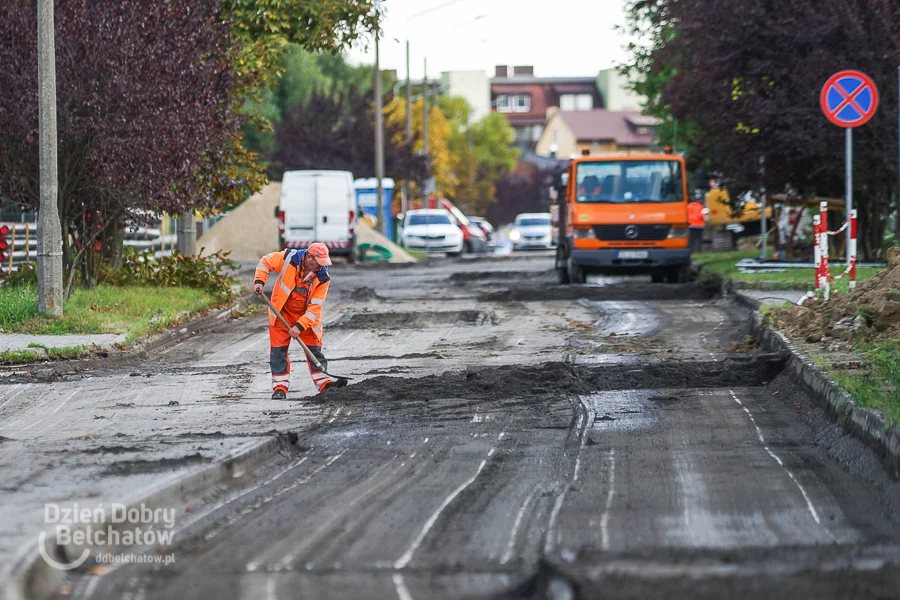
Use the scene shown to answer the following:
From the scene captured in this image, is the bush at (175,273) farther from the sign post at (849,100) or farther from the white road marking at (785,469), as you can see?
the white road marking at (785,469)

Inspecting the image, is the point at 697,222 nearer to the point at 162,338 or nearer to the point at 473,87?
the point at 162,338

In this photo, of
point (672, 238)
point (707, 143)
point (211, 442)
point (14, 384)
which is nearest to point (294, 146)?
point (707, 143)

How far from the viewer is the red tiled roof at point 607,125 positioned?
11862 cm

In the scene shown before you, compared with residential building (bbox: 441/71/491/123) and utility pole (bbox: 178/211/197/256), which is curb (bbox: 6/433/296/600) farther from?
residential building (bbox: 441/71/491/123)

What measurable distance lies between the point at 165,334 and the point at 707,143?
1518cm

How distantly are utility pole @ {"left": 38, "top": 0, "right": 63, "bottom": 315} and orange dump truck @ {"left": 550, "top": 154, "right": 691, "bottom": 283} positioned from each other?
10654 millimetres

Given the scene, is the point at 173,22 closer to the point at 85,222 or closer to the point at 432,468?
the point at 85,222

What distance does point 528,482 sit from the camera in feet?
25.8

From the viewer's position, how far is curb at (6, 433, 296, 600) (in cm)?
548

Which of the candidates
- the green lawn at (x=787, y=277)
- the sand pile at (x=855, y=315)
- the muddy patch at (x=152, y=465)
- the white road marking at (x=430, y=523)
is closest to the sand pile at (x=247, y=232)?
the green lawn at (x=787, y=277)

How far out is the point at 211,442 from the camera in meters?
8.89

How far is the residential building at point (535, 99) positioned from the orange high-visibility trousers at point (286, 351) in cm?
13124

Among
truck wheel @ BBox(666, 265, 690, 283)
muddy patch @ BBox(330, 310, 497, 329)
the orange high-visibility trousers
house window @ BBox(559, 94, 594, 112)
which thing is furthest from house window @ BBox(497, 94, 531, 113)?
the orange high-visibility trousers

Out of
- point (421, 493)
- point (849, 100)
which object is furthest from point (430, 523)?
point (849, 100)
